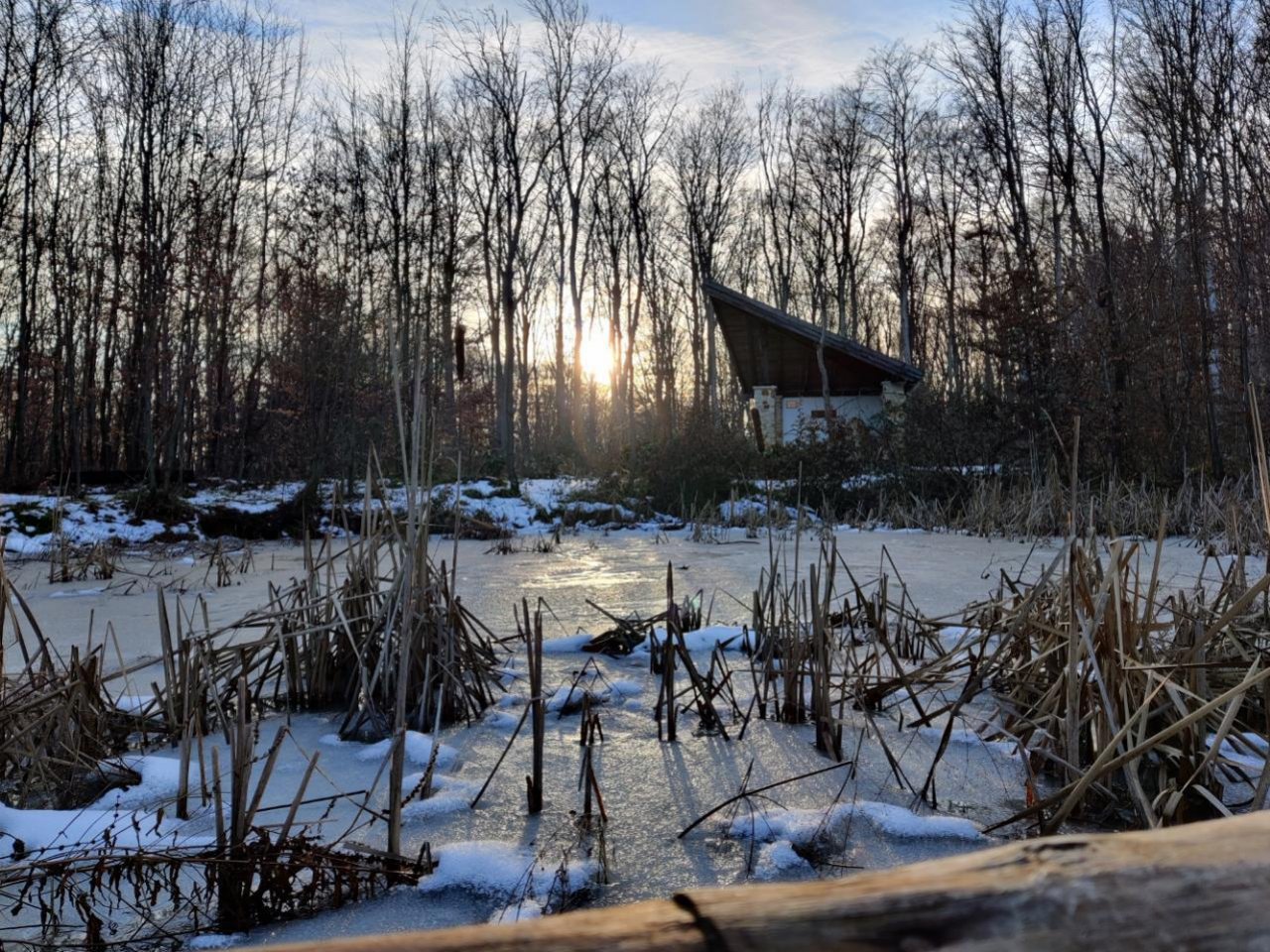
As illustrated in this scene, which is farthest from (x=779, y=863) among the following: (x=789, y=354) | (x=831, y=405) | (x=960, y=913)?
(x=789, y=354)

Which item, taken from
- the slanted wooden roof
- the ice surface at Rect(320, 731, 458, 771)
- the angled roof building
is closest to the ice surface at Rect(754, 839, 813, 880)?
the ice surface at Rect(320, 731, 458, 771)

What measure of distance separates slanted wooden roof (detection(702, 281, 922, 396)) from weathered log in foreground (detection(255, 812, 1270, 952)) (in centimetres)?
1619

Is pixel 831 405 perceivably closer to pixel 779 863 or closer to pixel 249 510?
pixel 249 510

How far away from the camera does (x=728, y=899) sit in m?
0.45

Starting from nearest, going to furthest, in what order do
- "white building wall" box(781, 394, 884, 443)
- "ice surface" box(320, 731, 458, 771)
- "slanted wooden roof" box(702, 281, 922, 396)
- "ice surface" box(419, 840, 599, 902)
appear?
1. "ice surface" box(419, 840, 599, 902)
2. "ice surface" box(320, 731, 458, 771)
3. "slanted wooden roof" box(702, 281, 922, 396)
4. "white building wall" box(781, 394, 884, 443)

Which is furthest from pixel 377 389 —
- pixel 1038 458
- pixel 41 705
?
pixel 41 705

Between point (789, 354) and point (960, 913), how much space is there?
699 inches

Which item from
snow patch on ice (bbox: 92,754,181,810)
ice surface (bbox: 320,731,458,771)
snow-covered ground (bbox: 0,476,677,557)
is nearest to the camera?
snow patch on ice (bbox: 92,754,181,810)

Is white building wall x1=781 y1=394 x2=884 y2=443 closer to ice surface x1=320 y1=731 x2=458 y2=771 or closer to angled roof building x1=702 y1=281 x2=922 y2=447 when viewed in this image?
angled roof building x1=702 y1=281 x2=922 y2=447

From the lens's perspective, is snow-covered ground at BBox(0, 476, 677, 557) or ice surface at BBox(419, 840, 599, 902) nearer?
ice surface at BBox(419, 840, 599, 902)

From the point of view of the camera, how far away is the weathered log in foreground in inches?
16.5

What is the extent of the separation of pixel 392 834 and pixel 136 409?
45.2ft

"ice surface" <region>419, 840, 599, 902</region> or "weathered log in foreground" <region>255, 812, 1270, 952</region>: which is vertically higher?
"weathered log in foreground" <region>255, 812, 1270, 952</region>

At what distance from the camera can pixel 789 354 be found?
58.0 feet
